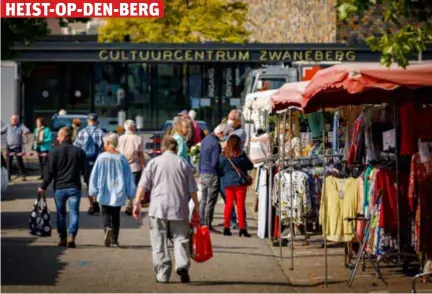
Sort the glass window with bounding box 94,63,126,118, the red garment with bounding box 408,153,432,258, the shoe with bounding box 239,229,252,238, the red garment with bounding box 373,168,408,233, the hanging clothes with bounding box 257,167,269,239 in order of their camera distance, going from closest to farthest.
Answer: the red garment with bounding box 408,153,432,258, the red garment with bounding box 373,168,408,233, the hanging clothes with bounding box 257,167,269,239, the shoe with bounding box 239,229,252,238, the glass window with bounding box 94,63,126,118

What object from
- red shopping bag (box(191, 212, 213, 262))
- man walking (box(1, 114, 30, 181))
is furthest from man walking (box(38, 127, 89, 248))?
man walking (box(1, 114, 30, 181))

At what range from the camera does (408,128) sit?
15023mm

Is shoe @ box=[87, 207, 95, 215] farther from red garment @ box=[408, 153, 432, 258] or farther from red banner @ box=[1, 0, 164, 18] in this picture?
red garment @ box=[408, 153, 432, 258]

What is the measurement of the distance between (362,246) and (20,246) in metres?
5.86

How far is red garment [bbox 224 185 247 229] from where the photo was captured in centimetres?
2012

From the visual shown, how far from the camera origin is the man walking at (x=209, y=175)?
20438 mm

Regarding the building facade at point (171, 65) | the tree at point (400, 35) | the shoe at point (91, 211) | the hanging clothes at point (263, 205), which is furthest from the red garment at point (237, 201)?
the building facade at point (171, 65)

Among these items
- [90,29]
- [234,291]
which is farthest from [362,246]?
[90,29]

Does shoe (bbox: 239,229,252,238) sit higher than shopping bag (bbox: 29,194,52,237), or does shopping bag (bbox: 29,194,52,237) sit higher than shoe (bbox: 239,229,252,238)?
shopping bag (bbox: 29,194,52,237)

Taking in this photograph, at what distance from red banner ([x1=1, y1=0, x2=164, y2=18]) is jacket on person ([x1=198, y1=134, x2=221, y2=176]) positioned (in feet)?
7.68

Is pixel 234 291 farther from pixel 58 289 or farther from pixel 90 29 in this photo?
pixel 90 29

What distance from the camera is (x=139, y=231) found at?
21.0 m

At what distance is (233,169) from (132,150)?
3.97 metres

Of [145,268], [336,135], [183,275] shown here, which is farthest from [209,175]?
[183,275]
